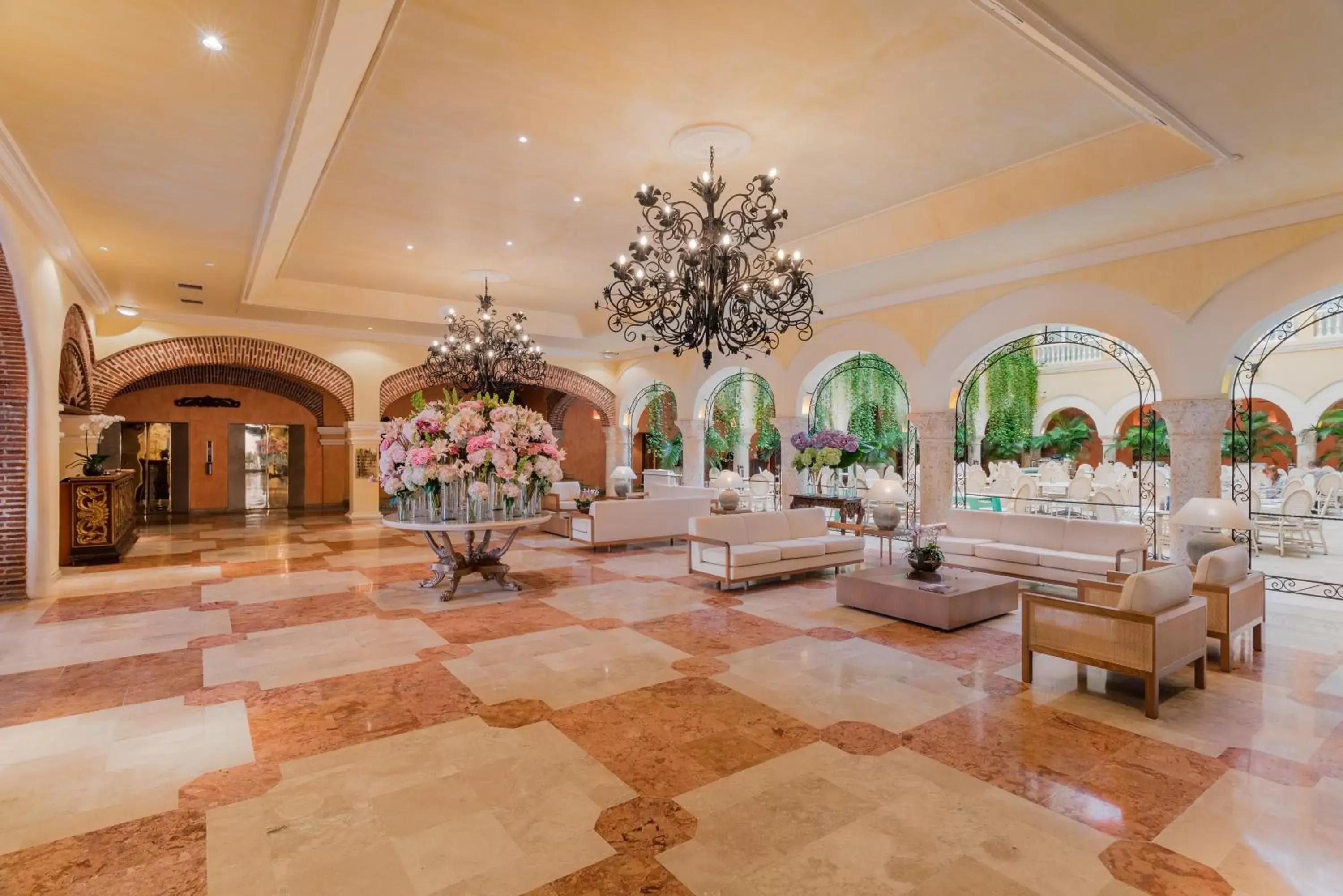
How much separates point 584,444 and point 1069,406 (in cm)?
1382

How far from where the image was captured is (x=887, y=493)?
25.5 ft

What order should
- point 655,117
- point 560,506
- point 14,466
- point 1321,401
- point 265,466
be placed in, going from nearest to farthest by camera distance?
1. point 655,117
2. point 14,466
3. point 560,506
4. point 1321,401
5. point 265,466

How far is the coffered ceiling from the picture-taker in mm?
3717

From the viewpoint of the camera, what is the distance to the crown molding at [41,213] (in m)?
5.19

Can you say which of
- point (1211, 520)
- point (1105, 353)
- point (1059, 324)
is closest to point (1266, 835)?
point (1211, 520)

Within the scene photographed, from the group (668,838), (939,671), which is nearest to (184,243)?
(668,838)

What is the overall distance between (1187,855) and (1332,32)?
425cm

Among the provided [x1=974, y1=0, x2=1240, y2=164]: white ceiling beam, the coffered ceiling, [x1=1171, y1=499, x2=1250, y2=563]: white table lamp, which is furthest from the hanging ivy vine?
[x1=974, y1=0, x2=1240, y2=164]: white ceiling beam

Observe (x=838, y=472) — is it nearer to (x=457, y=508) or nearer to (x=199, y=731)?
(x=457, y=508)

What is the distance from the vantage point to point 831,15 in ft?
12.3

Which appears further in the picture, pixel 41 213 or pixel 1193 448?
pixel 1193 448

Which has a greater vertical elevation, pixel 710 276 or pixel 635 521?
pixel 710 276

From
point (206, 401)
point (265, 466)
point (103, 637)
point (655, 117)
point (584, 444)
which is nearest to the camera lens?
point (655, 117)

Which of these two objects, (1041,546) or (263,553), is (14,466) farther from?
(1041,546)
